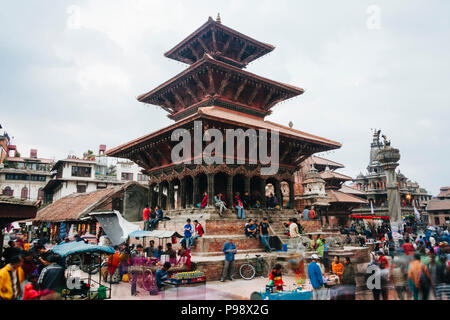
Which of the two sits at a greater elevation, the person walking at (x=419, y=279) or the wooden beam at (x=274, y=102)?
the wooden beam at (x=274, y=102)

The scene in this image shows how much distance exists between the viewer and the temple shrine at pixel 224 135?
52.5 feet

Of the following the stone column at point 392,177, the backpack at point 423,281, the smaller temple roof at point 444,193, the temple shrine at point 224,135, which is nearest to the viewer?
the backpack at point 423,281

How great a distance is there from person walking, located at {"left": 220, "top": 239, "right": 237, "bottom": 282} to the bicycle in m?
0.50

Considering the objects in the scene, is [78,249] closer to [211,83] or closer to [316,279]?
[316,279]

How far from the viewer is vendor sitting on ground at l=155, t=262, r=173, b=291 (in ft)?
29.8

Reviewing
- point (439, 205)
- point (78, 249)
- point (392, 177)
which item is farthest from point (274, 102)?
point (439, 205)

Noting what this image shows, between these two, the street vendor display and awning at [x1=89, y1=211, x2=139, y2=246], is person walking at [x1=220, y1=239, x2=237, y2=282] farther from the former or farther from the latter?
awning at [x1=89, y1=211, x2=139, y2=246]

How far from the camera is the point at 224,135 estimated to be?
17.0 metres

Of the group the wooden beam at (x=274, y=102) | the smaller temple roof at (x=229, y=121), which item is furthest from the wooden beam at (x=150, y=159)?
the wooden beam at (x=274, y=102)

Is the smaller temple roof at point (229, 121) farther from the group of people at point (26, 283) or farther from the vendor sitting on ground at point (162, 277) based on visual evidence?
the group of people at point (26, 283)

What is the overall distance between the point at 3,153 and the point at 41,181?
11.3 meters

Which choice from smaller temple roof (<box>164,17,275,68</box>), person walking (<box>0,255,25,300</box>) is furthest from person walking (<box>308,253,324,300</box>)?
smaller temple roof (<box>164,17,275,68</box>)
